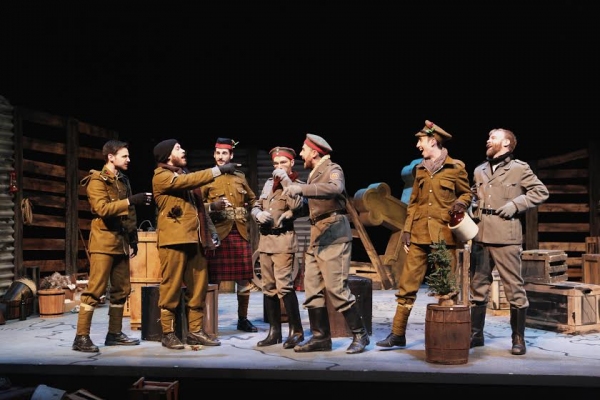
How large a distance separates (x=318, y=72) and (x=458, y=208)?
5.02 m

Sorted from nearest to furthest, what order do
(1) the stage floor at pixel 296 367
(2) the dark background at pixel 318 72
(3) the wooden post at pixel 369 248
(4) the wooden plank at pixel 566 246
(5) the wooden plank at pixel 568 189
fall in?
(1) the stage floor at pixel 296 367 → (2) the dark background at pixel 318 72 → (3) the wooden post at pixel 369 248 → (4) the wooden plank at pixel 566 246 → (5) the wooden plank at pixel 568 189

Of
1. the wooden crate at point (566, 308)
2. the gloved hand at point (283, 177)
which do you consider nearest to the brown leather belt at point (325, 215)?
the gloved hand at point (283, 177)

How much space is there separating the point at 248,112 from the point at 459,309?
6.48m

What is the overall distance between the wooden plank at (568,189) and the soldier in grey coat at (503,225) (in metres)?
5.60

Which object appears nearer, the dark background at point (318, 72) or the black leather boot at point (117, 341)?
the black leather boot at point (117, 341)

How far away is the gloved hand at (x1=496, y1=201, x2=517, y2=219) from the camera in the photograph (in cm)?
586

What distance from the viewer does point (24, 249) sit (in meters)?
9.54

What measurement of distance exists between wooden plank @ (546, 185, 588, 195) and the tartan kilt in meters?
6.11

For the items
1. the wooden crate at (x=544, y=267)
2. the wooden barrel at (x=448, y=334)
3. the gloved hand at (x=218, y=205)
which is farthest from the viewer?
the wooden crate at (x=544, y=267)

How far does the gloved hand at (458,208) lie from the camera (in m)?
5.75

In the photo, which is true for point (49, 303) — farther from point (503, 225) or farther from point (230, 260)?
point (503, 225)

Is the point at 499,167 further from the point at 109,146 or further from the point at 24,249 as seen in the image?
the point at 24,249

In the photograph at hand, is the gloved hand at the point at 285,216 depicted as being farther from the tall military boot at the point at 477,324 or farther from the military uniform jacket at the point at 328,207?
the tall military boot at the point at 477,324

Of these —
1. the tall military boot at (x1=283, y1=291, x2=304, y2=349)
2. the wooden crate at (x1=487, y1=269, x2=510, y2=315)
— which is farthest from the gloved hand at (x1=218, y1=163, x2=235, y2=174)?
the wooden crate at (x1=487, y1=269, x2=510, y2=315)
